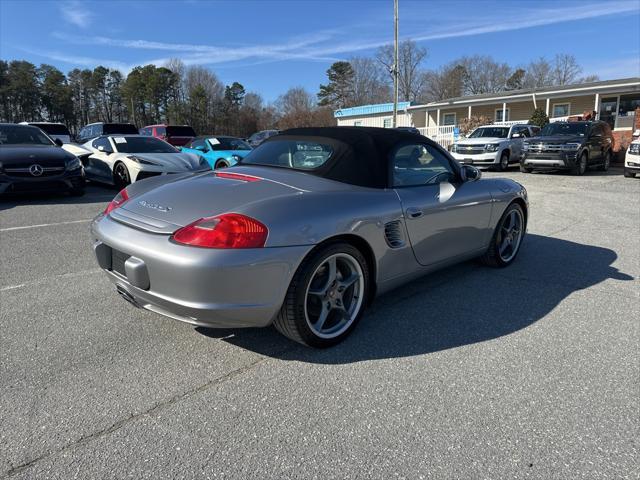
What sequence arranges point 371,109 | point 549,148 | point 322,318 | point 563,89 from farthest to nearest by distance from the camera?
1. point 371,109
2. point 563,89
3. point 549,148
4. point 322,318

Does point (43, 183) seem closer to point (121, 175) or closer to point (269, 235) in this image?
point (121, 175)

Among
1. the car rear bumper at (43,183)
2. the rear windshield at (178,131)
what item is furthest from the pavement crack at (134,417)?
the rear windshield at (178,131)

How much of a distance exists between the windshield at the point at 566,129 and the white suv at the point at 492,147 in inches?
44.2

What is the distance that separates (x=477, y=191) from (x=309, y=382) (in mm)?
2539

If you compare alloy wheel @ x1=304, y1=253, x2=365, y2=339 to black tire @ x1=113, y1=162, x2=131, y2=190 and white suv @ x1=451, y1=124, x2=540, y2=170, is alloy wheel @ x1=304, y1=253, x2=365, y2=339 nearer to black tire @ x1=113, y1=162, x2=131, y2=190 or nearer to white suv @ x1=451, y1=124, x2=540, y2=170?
black tire @ x1=113, y1=162, x2=131, y2=190

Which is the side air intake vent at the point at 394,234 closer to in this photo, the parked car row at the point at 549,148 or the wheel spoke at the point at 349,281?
the wheel spoke at the point at 349,281

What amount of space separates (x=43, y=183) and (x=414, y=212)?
7.43 metres

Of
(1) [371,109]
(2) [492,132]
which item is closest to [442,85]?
(1) [371,109]

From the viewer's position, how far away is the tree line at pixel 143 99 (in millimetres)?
62312

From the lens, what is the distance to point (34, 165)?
320 inches

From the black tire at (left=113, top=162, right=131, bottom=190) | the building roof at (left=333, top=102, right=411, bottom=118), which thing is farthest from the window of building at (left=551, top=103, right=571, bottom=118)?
the black tire at (left=113, top=162, right=131, bottom=190)

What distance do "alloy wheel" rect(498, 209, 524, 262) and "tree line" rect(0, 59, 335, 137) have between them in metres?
54.9

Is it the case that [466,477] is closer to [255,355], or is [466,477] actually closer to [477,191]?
[255,355]

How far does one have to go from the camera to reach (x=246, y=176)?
11.0 ft
